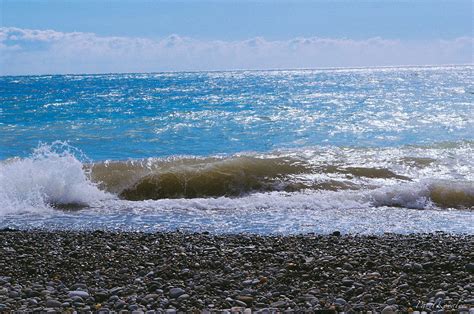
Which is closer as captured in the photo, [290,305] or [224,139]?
[290,305]

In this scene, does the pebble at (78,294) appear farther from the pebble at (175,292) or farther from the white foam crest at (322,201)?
the white foam crest at (322,201)

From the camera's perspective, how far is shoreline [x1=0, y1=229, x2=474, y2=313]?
4.96 metres

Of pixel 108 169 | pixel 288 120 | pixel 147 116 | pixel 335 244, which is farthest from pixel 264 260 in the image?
pixel 147 116

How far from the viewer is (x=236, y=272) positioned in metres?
6.00

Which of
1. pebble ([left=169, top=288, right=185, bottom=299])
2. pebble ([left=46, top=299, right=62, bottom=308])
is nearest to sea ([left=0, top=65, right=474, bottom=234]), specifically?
pebble ([left=169, top=288, right=185, bottom=299])

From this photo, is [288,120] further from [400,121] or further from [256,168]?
[256,168]

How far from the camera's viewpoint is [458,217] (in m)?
10.1

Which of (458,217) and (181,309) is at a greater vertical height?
(181,309)

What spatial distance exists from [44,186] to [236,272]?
7206mm

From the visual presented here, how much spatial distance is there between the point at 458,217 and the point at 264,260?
16.5ft

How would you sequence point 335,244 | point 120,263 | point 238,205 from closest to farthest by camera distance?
point 120,263
point 335,244
point 238,205

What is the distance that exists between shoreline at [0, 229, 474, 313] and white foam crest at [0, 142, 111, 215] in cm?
333

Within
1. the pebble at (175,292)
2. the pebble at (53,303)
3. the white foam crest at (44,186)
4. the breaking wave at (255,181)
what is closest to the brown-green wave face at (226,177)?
the breaking wave at (255,181)

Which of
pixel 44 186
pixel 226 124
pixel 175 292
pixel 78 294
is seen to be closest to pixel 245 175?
pixel 44 186
